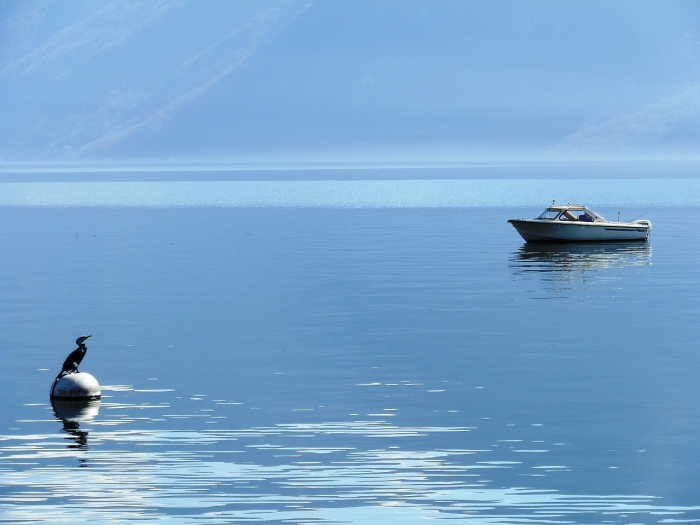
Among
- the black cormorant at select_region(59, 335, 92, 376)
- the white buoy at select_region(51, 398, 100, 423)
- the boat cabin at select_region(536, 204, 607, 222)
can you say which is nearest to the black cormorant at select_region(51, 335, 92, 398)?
the black cormorant at select_region(59, 335, 92, 376)

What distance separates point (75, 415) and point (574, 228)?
191 ft

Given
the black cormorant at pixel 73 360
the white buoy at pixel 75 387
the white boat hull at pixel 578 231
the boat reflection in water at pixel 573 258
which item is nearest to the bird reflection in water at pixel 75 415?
the white buoy at pixel 75 387

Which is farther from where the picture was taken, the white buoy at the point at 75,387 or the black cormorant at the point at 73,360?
the black cormorant at the point at 73,360

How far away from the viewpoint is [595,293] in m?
57.8

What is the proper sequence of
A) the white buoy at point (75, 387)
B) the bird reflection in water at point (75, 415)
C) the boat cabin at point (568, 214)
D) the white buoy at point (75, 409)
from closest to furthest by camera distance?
the bird reflection in water at point (75, 415), the white buoy at point (75, 409), the white buoy at point (75, 387), the boat cabin at point (568, 214)

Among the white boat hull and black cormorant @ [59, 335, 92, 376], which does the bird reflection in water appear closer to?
black cormorant @ [59, 335, 92, 376]

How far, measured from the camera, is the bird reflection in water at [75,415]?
28766 mm

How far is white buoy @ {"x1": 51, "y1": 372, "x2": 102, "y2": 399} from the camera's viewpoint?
108 feet

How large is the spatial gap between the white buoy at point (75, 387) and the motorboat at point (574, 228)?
55.3m

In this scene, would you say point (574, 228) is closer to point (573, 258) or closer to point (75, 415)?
point (573, 258)

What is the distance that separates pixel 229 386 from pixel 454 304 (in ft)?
63.1

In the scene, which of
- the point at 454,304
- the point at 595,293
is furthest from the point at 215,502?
the point at 595,293

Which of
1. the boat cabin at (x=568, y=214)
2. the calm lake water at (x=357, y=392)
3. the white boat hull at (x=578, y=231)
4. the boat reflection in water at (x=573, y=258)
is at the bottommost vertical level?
the calm lake water at (x=357, y=392)

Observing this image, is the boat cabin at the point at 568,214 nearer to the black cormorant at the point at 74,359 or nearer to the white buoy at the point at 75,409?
the black cormorant at the point at 74,359
